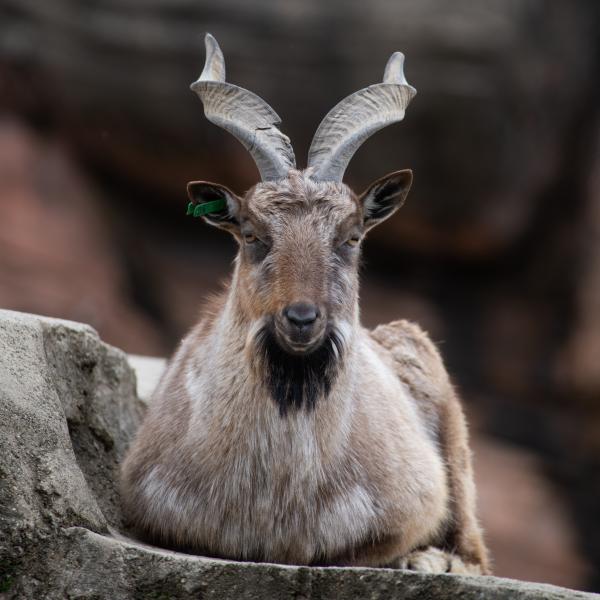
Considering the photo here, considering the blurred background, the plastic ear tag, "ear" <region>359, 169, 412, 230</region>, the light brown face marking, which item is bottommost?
the light brown face marking

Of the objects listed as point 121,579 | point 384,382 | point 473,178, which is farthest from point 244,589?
point 473,178

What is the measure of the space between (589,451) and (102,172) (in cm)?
855

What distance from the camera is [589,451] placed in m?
17.9

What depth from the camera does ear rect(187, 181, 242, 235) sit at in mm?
6980

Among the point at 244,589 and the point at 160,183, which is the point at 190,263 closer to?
the point at 160,183

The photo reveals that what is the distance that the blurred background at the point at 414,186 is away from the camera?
1698 centimetres

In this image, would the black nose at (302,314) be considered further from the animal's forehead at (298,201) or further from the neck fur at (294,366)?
the animal's forehead at (298,201)

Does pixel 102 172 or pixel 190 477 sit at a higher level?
pixel 102 172

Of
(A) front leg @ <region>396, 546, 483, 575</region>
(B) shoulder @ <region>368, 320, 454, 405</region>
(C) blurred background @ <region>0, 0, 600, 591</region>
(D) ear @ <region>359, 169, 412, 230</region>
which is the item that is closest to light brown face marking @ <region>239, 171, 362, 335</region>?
(D) ear @ <region>359, 169, 412, 230</region>

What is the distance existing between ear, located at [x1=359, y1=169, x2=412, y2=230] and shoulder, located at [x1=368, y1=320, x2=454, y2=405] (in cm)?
168

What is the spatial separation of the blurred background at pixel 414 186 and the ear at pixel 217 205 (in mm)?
10186

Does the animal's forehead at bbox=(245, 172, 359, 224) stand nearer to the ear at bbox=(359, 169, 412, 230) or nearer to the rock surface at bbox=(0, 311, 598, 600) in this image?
the ear at bbox=(359, 169, 412, 230)

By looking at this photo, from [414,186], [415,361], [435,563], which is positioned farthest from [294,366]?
[414,186]

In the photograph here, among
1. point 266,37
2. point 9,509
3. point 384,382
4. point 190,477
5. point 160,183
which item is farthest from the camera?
point 160,183
